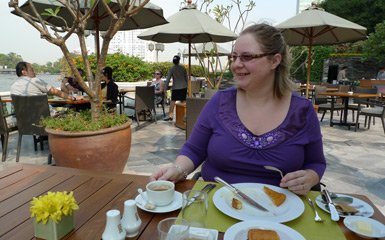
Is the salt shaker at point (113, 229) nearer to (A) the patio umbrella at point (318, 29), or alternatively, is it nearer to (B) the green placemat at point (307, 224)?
(B) the green placemat at point (307, 224)

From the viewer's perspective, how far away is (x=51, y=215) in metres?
0.88

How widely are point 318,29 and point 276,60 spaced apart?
521 cm

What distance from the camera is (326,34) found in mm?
6238

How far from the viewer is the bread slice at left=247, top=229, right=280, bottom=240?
2.81 ft

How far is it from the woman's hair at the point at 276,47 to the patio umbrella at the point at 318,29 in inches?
107

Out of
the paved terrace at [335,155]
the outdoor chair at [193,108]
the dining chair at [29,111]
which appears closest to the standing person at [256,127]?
the outdoor chair at [193,108]

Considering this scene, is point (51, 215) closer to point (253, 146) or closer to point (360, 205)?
point (253, 146)

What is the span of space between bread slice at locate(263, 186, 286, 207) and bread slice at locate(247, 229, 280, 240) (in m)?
0.24

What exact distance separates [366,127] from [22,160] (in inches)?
282

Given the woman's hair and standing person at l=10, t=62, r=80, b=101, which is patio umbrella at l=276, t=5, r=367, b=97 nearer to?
the woman's hair

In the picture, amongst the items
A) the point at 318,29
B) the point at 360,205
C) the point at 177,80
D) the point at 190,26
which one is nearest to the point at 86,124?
the point at 360,205

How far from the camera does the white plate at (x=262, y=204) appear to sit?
40.8 inches

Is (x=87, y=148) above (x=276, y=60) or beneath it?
beneath

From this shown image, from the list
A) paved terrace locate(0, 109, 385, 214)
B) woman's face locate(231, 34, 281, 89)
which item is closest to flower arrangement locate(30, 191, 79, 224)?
woman's face locate(231, 34, 281, 89)
